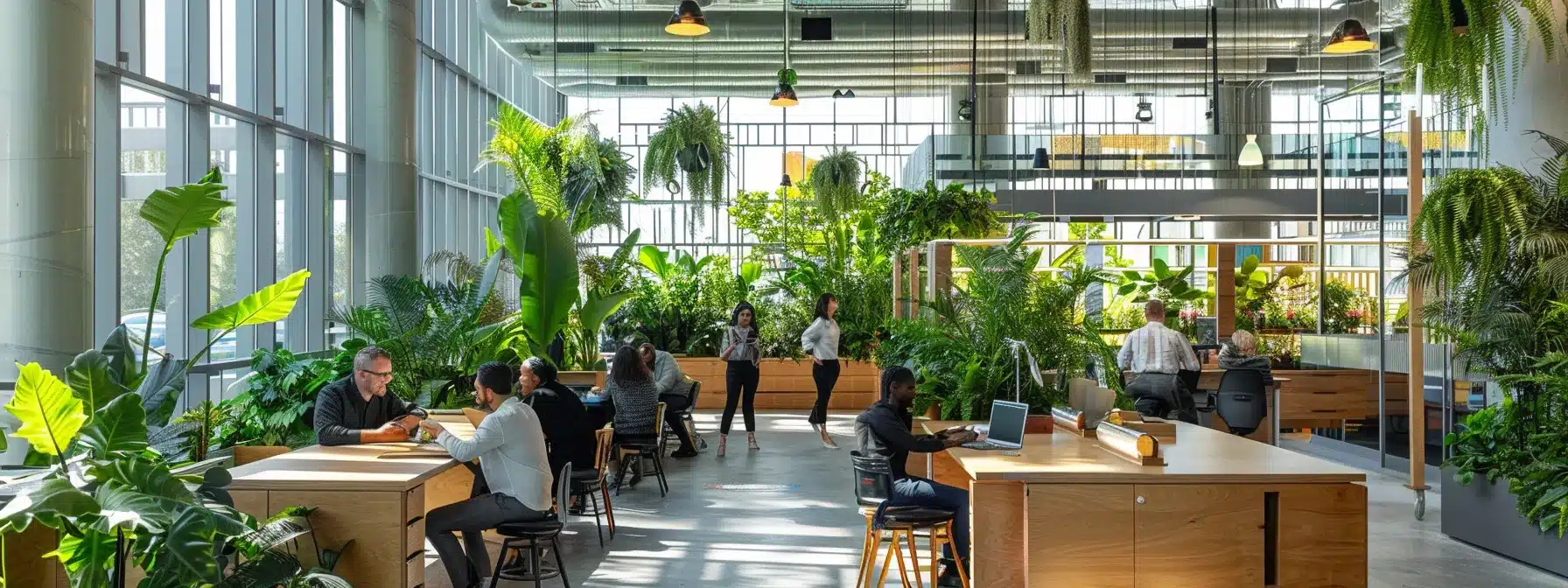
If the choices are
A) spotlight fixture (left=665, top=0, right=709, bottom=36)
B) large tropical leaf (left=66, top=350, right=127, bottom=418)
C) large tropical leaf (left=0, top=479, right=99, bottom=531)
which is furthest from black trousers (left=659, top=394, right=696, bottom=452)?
large tropical leaf (left=0, top=479, right=99, bottom=531)

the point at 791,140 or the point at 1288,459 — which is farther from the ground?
the point at 791,140

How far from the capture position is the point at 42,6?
4.92 meters

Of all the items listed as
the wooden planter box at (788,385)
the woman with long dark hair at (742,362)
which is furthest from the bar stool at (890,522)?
the wooden planter box at (788,385)

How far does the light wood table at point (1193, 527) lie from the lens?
15.1 feet

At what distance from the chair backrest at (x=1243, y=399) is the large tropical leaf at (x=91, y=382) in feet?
26.0

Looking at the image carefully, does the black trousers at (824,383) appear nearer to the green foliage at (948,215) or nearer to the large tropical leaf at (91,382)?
the green foliage at (948,215)

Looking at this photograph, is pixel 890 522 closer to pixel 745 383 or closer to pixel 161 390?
pixel 161 390

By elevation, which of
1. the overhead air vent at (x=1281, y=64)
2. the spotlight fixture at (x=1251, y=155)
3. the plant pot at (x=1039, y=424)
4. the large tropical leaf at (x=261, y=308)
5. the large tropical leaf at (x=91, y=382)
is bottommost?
the plant pot at (x=1039, y=424)

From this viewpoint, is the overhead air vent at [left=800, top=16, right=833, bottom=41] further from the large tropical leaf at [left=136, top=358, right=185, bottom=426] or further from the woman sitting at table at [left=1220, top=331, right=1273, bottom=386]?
the large tropical leaf at [left=136, top=358, right=185, bottom=426]

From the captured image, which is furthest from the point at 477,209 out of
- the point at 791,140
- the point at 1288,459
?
the point at 1288,459

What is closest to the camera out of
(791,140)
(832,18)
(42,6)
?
(42,6)

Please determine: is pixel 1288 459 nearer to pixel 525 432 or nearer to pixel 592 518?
pixel 525 432

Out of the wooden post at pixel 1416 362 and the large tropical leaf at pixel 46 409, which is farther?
the wooden post at pixel 1416 362

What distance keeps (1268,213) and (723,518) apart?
11137 millimetres
